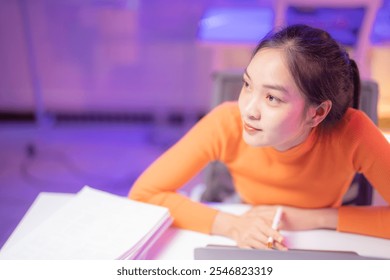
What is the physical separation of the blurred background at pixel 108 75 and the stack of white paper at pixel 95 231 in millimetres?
1316

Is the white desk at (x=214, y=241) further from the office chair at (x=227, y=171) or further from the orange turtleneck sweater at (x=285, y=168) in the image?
the office chair at (x=227, y=171)

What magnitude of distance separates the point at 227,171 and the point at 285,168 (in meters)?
0.29

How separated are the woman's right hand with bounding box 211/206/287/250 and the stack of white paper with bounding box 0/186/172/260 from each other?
110 millimetres

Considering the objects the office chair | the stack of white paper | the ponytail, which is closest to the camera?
the stack of white paper

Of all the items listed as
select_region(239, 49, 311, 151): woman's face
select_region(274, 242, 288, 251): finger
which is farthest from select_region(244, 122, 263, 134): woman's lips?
select_region(274, 242, 288, 251): finger

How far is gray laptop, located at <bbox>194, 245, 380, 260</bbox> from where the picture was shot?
28.8 inches

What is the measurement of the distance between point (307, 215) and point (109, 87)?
81.8 inches

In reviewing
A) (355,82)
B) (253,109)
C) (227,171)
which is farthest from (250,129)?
(227,171)

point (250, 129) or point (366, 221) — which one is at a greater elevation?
point (250, 129)

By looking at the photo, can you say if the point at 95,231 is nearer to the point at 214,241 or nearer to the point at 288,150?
the point at 214,241

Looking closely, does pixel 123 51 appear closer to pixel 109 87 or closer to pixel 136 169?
pixel 109 87

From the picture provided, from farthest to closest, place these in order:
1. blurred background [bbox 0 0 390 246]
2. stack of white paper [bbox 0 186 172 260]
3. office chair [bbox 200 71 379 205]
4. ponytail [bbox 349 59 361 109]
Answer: blurred background [bbox 0 0 390 246], office chair [bbox 200 71 379 205], ponytail [bbox 349 59 361 109], stack of white paper [bbox 0 186 172 260]

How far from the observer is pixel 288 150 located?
902 mm

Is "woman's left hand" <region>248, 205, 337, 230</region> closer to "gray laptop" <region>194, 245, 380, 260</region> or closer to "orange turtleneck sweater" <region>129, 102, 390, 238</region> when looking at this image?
"orange turtleneck sweater" <region>129, 102, 390, 238</region>
